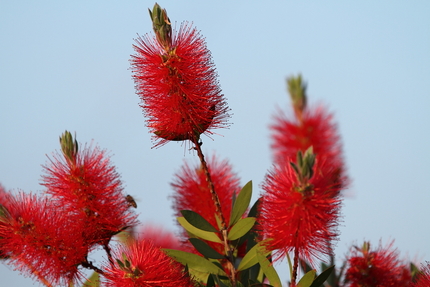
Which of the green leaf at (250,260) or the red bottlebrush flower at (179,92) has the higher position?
the red bottlebrush flower at (179,92)

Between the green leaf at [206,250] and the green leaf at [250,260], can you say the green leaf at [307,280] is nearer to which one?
the green leaf at [250,260]

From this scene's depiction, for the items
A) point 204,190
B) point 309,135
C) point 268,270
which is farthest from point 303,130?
point 268,270

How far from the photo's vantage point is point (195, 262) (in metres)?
2.10

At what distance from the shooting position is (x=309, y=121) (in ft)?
11.1

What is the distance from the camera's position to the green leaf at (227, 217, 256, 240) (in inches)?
78.1

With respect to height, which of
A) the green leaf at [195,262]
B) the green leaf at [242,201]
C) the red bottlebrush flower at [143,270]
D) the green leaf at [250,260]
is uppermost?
the green leaf at [242,201]

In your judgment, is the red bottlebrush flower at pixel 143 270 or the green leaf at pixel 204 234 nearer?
the red bottlebrush flower at pixel 143 270

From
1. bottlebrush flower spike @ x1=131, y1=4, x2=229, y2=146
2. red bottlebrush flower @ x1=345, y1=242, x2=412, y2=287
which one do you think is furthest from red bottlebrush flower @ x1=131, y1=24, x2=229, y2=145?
red bottlebrush flower @ x1=345, y1=242, x2=412, y2=287

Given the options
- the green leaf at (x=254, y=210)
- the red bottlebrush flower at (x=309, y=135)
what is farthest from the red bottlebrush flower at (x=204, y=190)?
the red bottlebrush flower at (x=309, y=135)

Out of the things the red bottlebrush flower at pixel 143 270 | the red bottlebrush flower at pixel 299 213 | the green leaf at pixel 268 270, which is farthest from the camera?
the green leaf at pixel 268 270

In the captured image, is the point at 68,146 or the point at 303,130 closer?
the point at 68,146

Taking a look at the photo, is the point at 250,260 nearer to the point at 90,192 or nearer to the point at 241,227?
the point at 241,227

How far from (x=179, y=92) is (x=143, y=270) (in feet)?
1.93

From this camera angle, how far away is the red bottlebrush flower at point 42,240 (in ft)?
6.64
